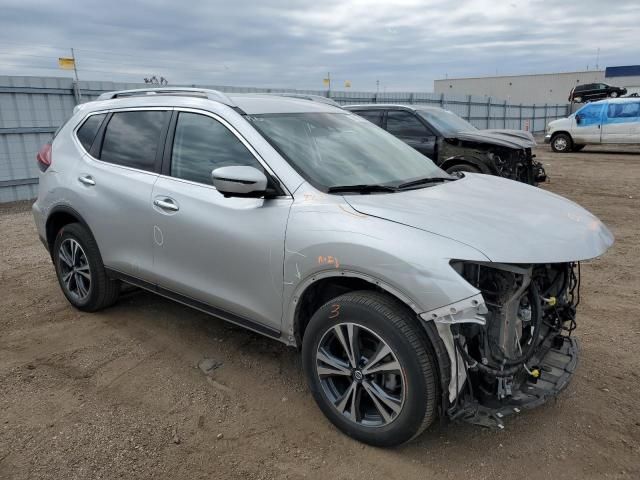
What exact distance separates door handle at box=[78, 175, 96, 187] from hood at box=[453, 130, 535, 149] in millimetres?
6450

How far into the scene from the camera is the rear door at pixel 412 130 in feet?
29.8

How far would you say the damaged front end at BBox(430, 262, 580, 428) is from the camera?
7.88ft

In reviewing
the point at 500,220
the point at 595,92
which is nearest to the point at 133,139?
the point at 500,220

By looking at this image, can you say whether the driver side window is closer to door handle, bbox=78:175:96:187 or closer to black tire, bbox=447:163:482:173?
black tire, bbox=447:163:482:173

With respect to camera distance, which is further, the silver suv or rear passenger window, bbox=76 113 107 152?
rear passenger window, bbox=76 113 107 152

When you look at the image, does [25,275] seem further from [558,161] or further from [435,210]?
[558,161]

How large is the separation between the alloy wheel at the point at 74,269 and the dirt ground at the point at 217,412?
0.23 m

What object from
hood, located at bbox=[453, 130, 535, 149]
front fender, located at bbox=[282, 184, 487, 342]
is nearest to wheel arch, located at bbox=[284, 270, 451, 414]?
front fender, located at bbox=[282, 184, 487, 342]

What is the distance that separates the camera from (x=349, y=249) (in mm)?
2570

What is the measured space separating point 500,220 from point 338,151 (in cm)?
119

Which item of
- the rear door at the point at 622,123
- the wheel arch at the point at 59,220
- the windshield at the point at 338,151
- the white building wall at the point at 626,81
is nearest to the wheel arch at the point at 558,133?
the rear door at the point at 622,123

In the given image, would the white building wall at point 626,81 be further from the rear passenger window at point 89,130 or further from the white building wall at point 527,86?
the rear passenger window at point 89,130

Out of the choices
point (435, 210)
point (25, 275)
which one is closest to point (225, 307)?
point (435, 210)

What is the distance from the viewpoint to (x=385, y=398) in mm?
2613
